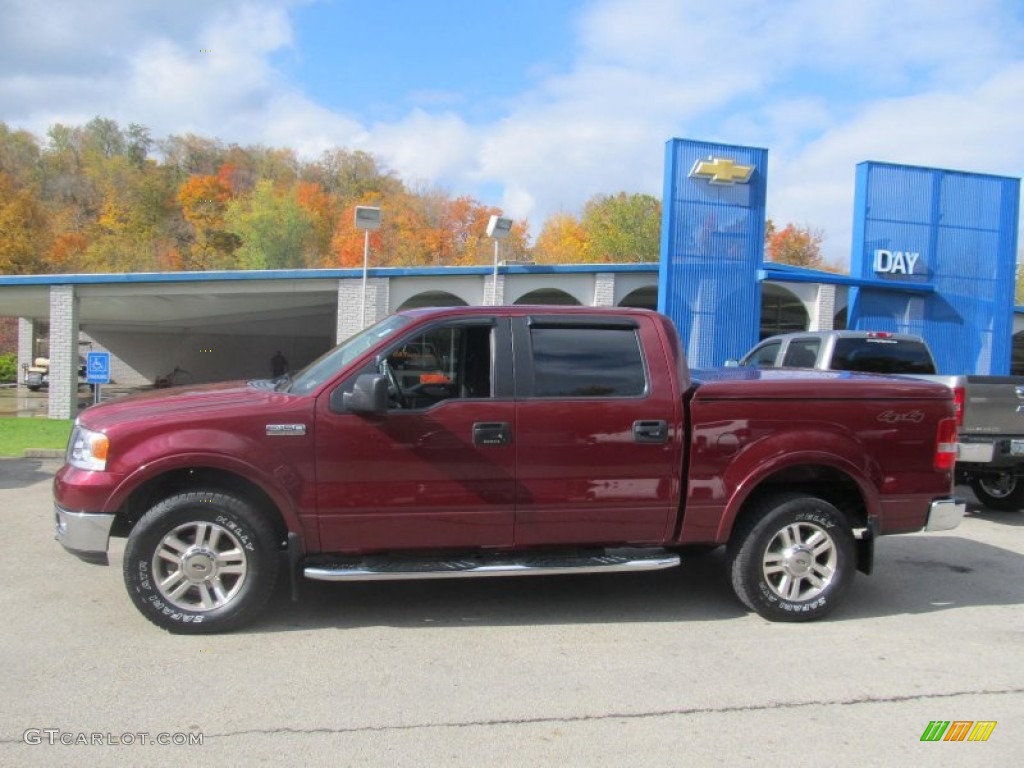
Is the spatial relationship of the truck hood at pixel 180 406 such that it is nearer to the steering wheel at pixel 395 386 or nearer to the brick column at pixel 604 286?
the steering wheel at pixel 395 386

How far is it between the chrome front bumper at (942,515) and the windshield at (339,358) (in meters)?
3.71

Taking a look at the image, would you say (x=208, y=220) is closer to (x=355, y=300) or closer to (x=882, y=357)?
(x=355, y=300)

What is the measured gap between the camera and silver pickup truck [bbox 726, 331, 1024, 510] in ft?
25.7

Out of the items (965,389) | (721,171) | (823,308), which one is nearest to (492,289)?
(721,171)

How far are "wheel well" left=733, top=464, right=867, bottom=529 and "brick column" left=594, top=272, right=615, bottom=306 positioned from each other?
1342cm

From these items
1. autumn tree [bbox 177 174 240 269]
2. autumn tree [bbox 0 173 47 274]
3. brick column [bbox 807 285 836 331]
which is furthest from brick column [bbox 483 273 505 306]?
autumn tree [bbox 177 174 240 269]

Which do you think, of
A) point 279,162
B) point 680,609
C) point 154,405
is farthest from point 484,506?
point 279,162

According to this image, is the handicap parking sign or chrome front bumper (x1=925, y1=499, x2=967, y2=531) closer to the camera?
chrome front bumper (x1=925, y1=499, x2=967, y2=531)

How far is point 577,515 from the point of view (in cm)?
485

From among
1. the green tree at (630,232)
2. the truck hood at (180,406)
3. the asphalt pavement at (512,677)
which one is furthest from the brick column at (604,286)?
the green tree at (630,232)

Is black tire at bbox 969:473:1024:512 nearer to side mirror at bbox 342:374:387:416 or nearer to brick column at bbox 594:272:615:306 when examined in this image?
side mirror at bbox 342:374:387:416

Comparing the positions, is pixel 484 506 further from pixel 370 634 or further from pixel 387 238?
pixel 387 238

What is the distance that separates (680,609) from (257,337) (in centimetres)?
2960

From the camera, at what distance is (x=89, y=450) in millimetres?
4535
